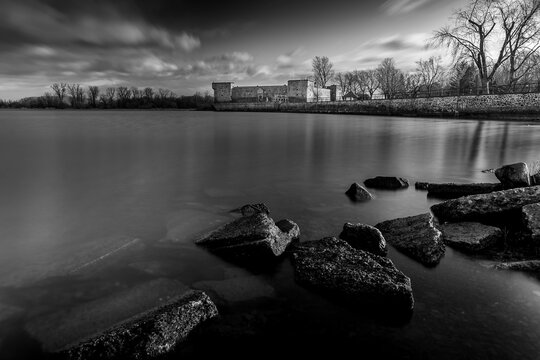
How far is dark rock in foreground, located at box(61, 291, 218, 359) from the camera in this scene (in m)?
2.52

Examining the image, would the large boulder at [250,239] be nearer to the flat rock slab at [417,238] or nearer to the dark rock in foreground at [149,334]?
the dark rock in foreground at [149,334]

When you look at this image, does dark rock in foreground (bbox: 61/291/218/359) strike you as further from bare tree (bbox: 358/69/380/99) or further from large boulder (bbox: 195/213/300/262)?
bare tree (bbox: 358/69/380/99)

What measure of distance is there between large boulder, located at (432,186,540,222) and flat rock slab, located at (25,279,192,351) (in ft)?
14.3

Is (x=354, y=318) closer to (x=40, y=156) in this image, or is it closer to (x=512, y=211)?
(x=512, y=211)

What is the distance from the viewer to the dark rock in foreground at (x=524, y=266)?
12.4 feet

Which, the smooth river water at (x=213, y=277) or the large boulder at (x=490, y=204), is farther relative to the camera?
the large boulder at (x=490, y=204)

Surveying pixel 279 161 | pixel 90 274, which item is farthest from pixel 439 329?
pixel 279 161

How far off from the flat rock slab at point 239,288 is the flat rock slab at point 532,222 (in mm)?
3467

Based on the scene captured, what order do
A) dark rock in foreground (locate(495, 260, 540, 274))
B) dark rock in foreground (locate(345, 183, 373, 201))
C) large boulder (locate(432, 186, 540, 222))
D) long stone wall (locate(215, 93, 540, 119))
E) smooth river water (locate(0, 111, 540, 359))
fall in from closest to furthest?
smooth river water (locate(0, 111, 540, 359)) → dark rock in foreground (locate(495, 260, 540, 274)) → large boulder (locate(432, 186, 540, 222)) → dark rock in foreground (locate(345, 183, 373, 201)) → long stone wall (locate(215, 93, 540, 119))

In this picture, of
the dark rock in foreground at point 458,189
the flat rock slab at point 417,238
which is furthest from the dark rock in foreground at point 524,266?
the dark rock in foreground at point 458,189

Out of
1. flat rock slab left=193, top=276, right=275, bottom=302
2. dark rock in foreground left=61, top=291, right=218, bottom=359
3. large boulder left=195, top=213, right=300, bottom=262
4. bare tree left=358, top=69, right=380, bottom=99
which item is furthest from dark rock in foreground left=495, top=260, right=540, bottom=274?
bare tree left=358, top=69, right=380, bottom=99

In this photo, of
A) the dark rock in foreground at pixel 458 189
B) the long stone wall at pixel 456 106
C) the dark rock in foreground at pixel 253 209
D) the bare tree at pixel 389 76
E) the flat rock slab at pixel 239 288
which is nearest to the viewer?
the flat rock slab at pixel 239 288

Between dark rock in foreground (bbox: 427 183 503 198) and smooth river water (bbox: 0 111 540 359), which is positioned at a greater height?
dark rock in foreground (bbox: 427 183 503 198)

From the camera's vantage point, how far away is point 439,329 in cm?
296
